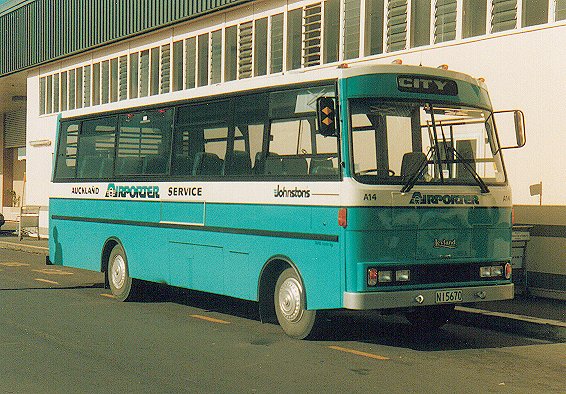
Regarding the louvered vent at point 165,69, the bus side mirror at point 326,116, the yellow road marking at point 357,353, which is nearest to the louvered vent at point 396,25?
the bus side mirror at point 326,116

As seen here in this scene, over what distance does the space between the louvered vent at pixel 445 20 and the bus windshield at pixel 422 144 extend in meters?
6.06

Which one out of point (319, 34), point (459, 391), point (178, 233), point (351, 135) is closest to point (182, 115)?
point (178, 233)

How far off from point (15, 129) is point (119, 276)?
33.6 meters

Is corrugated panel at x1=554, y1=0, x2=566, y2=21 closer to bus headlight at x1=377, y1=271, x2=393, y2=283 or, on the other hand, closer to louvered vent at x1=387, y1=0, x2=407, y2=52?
louvered vent at x1=387, y1=0, x2=407, y2=52

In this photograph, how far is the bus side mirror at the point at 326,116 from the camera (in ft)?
30.6

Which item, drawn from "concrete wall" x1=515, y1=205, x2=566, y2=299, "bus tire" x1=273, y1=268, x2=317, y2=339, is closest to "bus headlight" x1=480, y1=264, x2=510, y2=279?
"bus tire" x1=273, y1=268, x2=317, y2=339

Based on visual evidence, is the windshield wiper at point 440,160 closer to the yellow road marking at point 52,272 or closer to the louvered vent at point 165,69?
the yellow road marking at point 52,272

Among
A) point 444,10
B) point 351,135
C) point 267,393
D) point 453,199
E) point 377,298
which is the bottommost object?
point 267,393

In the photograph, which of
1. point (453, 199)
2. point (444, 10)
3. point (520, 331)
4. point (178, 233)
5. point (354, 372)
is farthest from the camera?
point (444, 10)

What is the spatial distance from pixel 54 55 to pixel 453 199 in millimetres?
26193

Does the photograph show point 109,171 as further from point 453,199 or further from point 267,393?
point 267,393

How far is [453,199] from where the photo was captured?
9.66 m

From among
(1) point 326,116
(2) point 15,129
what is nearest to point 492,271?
(1) point 326,116

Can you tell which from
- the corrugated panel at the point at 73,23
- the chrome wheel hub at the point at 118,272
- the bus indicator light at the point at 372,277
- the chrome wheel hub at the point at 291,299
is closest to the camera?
the bus indicator light at the point at 372,277
